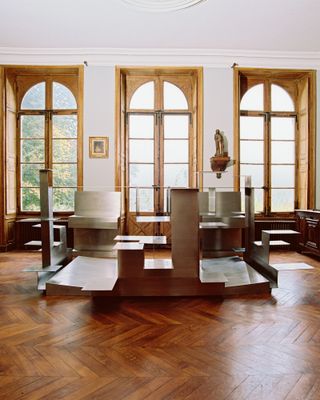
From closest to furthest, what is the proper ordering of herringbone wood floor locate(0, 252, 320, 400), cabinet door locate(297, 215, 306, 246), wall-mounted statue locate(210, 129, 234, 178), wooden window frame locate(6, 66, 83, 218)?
1. herringbone wood floor locate(0, 252, 320, 400)
2. wall-mounted statue locate(210, 129, 234, 178)
3. cabinet door locate(297, 215, 306, 246)
4. wooden window frame locate(6, 66, 83, 218)

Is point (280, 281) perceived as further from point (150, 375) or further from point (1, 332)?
point (1, 332)

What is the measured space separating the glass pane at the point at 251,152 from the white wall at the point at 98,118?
8.58 ft

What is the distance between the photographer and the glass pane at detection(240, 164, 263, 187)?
6.80 metres

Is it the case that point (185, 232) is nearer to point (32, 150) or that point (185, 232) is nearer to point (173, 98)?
point (173, 98)

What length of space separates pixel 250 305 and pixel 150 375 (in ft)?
5.18

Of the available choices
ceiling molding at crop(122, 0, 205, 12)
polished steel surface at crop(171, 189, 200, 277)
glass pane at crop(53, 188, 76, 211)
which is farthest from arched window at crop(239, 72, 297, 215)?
polished steel surface at crop(171, 189, 200, 277)

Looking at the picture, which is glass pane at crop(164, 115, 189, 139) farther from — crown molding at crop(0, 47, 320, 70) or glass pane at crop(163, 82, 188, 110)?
crown molding at crop(0, 47, 320, 70)

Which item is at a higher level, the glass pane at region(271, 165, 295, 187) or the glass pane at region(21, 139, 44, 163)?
the glass pane at region(21, 139, 44, 163)

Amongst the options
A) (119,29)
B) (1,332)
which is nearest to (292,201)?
(119,29)

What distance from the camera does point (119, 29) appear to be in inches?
220

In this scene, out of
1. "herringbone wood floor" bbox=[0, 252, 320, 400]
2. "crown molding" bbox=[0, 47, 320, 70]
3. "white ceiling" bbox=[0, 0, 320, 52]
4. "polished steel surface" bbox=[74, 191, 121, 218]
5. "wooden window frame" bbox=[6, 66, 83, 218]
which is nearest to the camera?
"herringbone wood floor" bbox=[0, 252, 320, 400]

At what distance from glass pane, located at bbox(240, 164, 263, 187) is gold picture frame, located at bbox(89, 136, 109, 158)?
107 inches

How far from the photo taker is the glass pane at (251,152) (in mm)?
6787

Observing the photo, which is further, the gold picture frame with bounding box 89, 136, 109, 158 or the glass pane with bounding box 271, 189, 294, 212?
the glass pane with bounding box 271, 189, 294, 212
